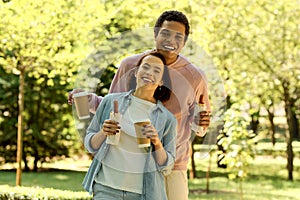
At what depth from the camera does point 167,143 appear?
243 centimetres

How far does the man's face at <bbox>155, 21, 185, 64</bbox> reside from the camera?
2471 millimetres

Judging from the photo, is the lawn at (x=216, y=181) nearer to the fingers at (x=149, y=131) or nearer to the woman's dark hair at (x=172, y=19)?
the woman's dark hair at (x=172, y=19)

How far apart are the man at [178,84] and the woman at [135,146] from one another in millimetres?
92


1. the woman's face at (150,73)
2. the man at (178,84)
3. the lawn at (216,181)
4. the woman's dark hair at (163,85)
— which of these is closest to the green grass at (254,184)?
the lawn at (216,181)

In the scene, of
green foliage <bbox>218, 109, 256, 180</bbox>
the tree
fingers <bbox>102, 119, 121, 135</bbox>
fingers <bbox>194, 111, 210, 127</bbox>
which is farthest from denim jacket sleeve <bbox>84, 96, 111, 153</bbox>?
green foliage <bbox>218, 109, 256, 180</bbox>

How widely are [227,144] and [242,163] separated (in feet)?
1.37

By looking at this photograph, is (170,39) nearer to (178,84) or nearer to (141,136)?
(178,84)

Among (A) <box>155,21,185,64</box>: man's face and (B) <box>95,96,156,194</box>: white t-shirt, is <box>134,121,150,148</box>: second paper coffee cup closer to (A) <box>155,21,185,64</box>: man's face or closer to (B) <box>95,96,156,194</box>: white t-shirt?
(B) <box>95,96,156,194</box>: white t-shirt

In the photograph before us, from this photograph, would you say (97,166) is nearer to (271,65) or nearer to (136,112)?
(136,112)

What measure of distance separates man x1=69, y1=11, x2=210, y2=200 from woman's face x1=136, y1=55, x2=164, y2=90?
0.39ft

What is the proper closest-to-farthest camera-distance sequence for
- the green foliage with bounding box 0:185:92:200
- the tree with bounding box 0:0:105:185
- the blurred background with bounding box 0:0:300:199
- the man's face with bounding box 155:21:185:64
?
the man's face with bounding box 155:21:185:64, the green foliage with bounding box 0:185:92:200, the tree with bounding box 0:0:105:185, the blurred background with bounding box 0:0:300:199

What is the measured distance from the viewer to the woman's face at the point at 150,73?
92.5 inches

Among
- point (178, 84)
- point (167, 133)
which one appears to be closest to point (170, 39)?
point (178, 84)

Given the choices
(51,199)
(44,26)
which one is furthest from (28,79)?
(51,199)
